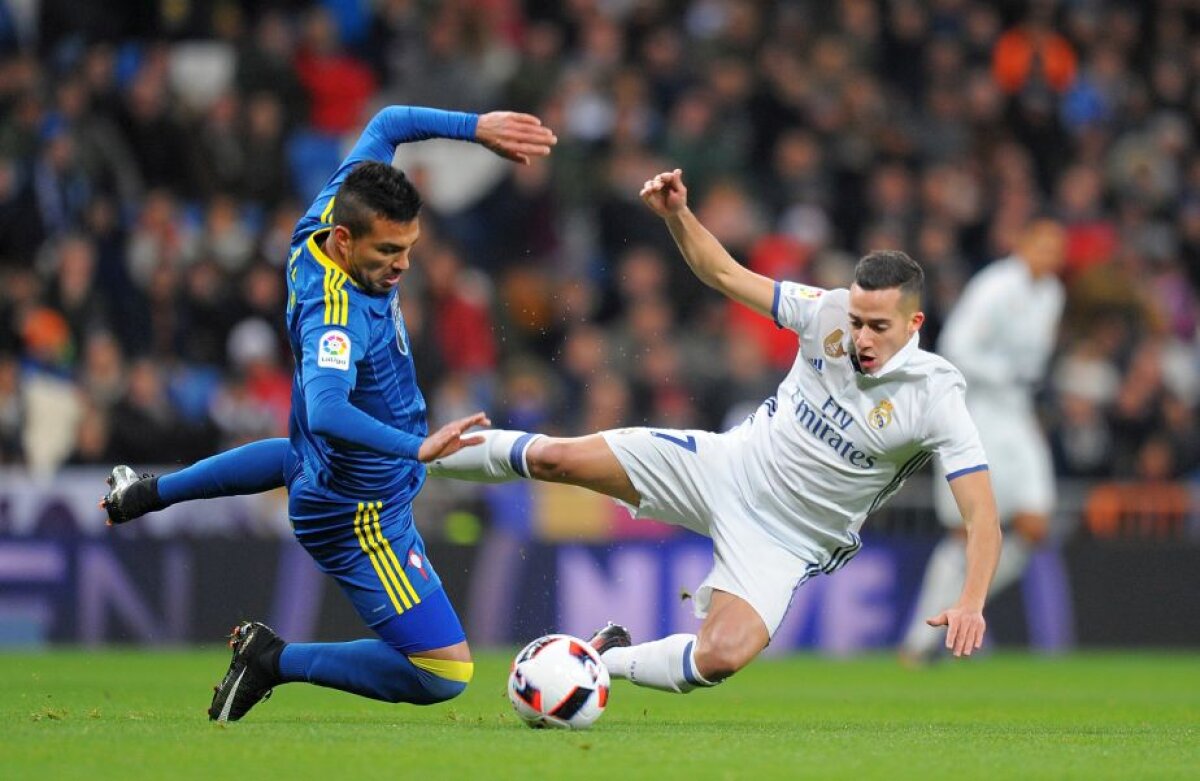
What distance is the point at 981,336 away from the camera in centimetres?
1260

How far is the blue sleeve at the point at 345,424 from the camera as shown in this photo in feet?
22.2

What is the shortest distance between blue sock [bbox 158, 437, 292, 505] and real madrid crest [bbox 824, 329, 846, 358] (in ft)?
7.31

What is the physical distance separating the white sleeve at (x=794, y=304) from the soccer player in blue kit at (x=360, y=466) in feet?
3.89

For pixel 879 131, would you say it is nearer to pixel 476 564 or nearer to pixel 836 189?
pixel 836 189

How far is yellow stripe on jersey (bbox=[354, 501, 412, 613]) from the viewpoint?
7629 millimetres

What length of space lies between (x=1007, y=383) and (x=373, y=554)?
20.9 feet

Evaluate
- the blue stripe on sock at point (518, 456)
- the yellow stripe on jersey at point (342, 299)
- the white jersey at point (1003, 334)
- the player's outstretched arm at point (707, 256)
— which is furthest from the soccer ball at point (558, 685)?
the white jersey at point (1003, 334)

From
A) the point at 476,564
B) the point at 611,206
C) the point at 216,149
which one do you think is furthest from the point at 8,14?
the point at 476,564

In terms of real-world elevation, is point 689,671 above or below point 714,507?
below

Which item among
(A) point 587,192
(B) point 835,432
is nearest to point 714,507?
(B) point 835,432

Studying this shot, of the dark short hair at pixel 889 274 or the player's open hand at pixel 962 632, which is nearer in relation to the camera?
the player's open hand at pixel 962 632

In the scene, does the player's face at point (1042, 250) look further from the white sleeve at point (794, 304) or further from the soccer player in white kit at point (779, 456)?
the white sleeve at point (794, 304)

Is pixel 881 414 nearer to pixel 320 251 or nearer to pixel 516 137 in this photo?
pixel 516 137

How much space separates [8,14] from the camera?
55.3ft
